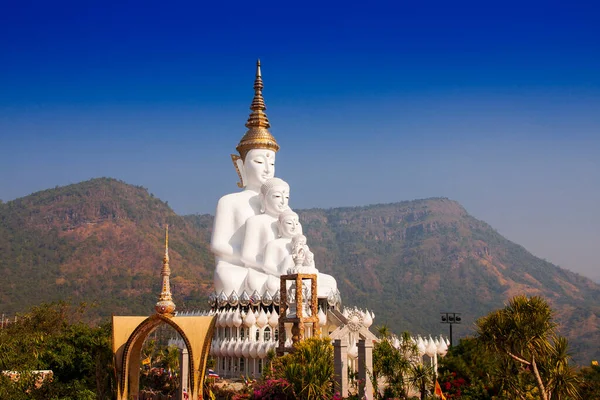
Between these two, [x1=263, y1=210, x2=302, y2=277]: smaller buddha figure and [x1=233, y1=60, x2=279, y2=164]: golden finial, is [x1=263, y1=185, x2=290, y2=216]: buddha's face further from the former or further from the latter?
[x1=233, y1=60, x2=279, y2=164]: golden finial

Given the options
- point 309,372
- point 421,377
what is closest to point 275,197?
point 421,377

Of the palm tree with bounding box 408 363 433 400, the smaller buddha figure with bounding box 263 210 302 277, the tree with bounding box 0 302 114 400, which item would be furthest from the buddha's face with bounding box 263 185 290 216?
the palm tree with bounding box 408 363 433 400

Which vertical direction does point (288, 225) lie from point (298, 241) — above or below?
above

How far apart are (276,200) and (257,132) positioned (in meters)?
4.46

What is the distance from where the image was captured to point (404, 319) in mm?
96312

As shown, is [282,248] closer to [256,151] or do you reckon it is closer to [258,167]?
[258,167]

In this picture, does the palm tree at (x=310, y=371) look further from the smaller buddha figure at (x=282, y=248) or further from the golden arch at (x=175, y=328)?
the smaller buddha figure at (x=282, y=248)

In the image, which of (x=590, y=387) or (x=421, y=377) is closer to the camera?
(x=590, y=387)

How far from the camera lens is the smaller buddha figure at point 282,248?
32219 millimetres

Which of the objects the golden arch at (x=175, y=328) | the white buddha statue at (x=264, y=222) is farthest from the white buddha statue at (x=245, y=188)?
the golden arch at (x=175, y=328)

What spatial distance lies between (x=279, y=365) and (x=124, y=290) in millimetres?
70463

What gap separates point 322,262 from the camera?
128 metres

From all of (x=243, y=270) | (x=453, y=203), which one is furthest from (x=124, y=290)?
(x=453, y=203)

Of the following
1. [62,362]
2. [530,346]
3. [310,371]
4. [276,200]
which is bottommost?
[62,362]
